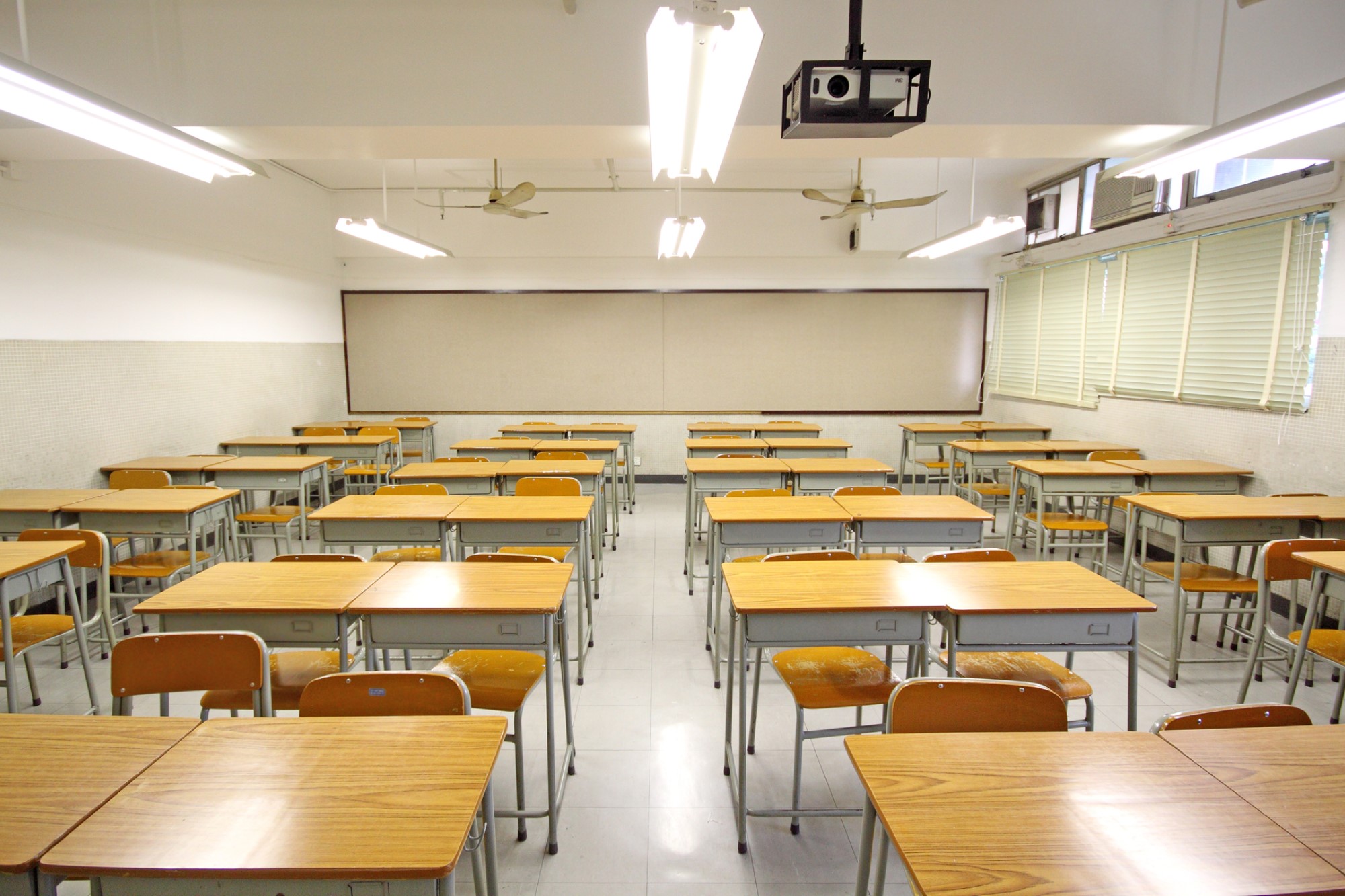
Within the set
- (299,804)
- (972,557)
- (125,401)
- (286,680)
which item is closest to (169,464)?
(125,401)

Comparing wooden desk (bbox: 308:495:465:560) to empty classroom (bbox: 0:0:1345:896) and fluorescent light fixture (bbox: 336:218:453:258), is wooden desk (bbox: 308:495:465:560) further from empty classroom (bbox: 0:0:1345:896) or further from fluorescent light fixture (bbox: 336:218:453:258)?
fluorescent light fixture (bbox: 336:218:453:258)

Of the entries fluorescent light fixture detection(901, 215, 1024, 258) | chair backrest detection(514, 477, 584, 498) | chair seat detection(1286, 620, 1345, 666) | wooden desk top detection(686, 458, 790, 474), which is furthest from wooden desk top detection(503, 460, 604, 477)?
chair seat detection(1286, 620, 1345, 666)

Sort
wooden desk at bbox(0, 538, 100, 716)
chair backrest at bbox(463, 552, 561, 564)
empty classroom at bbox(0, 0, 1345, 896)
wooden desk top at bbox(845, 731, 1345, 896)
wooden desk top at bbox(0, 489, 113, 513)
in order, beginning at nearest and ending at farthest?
wooden desk top at bbox(845, 731, 1345, 896), empty classroom at bbox(0, 0, 1345, 896), wooden desk at bbox(0, 538, 100, 716), chair backrest at bbox(463, 552, 561, 564), wooden desk top at bbox(0, 489, 113, 513)

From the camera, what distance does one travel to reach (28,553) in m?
2.57

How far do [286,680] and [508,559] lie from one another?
86 cm

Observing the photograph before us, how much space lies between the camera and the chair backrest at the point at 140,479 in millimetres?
4098

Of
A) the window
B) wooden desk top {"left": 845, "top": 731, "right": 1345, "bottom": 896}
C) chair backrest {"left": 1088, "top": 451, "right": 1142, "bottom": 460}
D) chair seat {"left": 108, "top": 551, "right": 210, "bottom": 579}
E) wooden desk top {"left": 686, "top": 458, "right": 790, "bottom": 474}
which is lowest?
chair seat {"left": 108, "top": 551, "right": 210, "bottom": 579}

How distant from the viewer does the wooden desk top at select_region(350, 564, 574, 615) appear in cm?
205

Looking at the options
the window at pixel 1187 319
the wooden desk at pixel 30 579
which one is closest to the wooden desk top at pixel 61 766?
the wooden desk at pixel 30 579

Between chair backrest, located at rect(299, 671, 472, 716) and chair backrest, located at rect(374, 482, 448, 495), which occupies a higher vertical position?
chair backrest, located at rect(374, 482, 448, 495)

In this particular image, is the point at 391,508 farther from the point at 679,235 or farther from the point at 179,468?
the point at 679,235

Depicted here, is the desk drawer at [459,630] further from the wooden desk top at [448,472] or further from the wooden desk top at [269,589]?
the wooden desk top at [448,472]

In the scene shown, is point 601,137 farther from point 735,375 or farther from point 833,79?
point 735,375

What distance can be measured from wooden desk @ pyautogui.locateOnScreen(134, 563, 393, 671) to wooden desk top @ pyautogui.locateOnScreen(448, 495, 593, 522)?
92 centimetres
